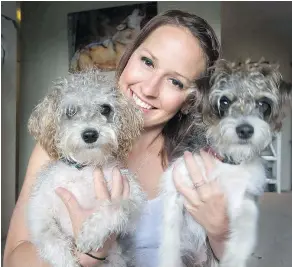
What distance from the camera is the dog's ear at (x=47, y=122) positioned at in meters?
1.19

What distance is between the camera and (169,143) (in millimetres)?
1420

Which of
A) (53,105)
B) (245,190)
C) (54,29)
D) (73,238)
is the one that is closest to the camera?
(245,190)

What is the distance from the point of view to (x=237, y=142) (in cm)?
95

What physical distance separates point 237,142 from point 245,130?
37mm

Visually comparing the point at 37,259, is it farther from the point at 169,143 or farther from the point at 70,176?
the point at 169,143

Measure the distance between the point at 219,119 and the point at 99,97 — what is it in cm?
40

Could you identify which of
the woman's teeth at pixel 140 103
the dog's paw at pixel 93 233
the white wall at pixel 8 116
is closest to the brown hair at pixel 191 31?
the woman's teeth at pixel 140 103

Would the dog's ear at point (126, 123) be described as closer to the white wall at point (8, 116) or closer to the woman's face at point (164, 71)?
the woman's face at point (164, 71)

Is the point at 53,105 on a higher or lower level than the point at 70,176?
higher

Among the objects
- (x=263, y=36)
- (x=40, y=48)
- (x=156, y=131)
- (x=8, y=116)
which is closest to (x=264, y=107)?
(x=263, y=36)

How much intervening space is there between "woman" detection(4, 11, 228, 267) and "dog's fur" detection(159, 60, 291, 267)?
0.13ft

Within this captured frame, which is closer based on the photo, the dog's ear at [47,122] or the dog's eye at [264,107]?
the dog's eye at [264,107]

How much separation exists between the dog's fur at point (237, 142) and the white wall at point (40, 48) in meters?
1.29

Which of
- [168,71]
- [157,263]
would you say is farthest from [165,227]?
[168,71]
